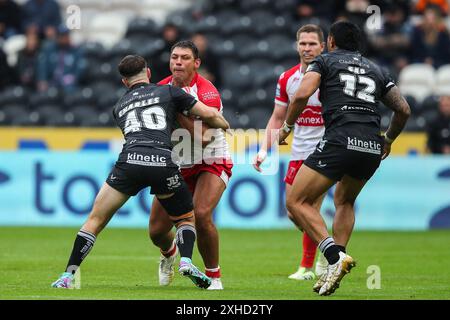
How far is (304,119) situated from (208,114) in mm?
2670

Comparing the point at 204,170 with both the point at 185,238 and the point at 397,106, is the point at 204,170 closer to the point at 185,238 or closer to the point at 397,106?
the point at 185,238

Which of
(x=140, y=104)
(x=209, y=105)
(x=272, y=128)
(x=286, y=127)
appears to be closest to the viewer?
(x=140, y=104)

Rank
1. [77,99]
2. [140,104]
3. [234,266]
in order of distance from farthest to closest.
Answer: [77,99]
[234,266]
[140,104]

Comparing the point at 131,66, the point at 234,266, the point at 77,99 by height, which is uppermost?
the point at 77,99

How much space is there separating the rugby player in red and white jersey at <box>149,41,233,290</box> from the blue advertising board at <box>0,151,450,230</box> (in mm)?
7675

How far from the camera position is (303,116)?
1248 centimetres

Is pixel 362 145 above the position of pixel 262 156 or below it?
below

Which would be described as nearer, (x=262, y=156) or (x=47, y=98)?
(x=262, y=156)

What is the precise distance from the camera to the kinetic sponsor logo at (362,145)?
32.6 feet

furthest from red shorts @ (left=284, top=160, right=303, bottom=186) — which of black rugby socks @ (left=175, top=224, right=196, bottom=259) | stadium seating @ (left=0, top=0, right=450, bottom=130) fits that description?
stadium seating @ (left=0, top=0, right=450, bottom=130)

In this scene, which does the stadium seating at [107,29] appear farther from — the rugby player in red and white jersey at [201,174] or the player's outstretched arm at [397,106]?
the player's outstretched arm at [397,106]

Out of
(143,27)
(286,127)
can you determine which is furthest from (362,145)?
(143,27)

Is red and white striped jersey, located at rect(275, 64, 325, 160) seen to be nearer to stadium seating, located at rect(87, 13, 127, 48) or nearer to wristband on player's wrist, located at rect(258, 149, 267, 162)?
wristband on player's wrist, located at rect(258, 149, 267, 162)

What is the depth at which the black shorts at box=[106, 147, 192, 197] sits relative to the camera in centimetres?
993
